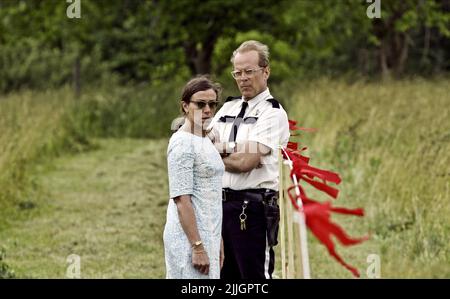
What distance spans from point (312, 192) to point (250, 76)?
308 inches

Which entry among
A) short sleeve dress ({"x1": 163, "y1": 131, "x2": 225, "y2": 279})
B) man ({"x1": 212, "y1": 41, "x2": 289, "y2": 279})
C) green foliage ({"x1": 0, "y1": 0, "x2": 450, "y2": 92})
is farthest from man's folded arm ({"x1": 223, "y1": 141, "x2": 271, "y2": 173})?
green foliage ({"x1": 0, "y1": 0, "x2": 450, "y2": 92})

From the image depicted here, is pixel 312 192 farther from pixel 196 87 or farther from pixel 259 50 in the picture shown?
pixel 196 87

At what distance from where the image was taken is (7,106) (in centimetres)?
1828

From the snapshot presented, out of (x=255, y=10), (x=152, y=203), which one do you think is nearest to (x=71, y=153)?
(x=152, y=203)

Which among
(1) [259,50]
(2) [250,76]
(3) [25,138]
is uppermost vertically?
(3) [25,138]

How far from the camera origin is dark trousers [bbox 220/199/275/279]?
5250 millimetres

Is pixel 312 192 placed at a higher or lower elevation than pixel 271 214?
higher

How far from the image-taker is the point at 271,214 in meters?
5.25

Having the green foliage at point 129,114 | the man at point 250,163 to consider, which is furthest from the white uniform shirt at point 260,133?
the green foliage at point 129,114

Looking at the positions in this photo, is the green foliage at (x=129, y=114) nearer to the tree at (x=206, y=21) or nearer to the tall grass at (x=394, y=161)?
the tree at (x=206, y=21)

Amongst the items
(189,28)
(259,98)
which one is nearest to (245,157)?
(259,98)

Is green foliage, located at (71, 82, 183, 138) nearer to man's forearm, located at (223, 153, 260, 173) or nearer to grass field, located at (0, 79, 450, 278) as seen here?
grass field, located at (0, 79, 450, 278)

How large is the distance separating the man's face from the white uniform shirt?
0.06 meters
